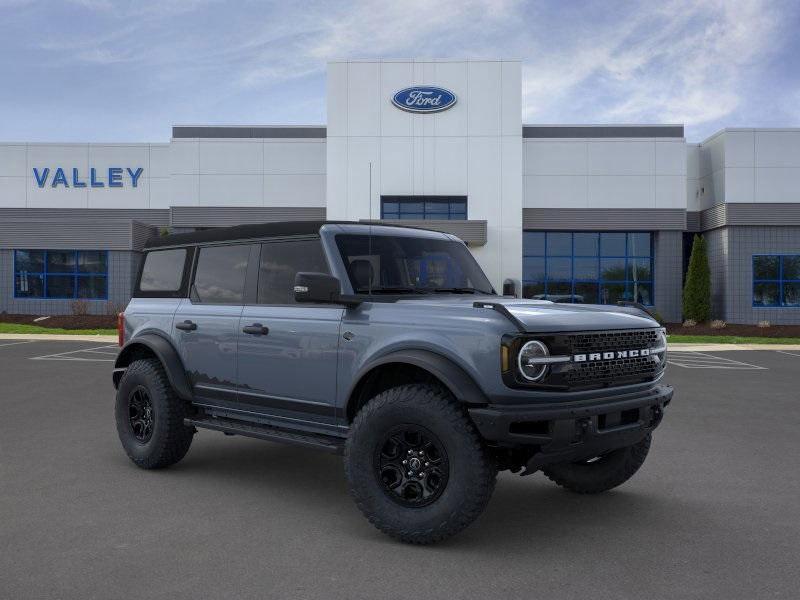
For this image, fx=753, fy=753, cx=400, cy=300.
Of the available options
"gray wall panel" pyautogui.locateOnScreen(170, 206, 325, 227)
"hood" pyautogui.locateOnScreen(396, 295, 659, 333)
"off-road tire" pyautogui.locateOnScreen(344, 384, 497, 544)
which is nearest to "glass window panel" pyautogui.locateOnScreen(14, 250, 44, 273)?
"gray wall panel" pyautogui.locateOnScreen(170, 206, 325, 227)

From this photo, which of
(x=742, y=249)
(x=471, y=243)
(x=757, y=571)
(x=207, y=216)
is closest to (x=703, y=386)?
(x=757, y=571)

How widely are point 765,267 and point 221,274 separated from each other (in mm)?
29565

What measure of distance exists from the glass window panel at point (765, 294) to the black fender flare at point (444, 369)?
2972cm

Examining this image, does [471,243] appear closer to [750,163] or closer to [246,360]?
[750,163]

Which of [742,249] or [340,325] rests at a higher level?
[742,249]

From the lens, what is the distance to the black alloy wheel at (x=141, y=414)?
6.61 m

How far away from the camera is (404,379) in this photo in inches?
200

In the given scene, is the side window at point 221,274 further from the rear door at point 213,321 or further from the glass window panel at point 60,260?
the glass window panel at point 60,260

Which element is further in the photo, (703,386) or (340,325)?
(703,386)

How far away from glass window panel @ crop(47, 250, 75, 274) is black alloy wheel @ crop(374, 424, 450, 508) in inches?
1318

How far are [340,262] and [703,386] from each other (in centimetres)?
991

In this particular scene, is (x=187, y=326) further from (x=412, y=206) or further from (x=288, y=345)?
(x=412, y=206)

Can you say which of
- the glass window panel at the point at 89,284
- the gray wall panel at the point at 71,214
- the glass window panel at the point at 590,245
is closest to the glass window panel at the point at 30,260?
the gray wall panel at the point at 71,214

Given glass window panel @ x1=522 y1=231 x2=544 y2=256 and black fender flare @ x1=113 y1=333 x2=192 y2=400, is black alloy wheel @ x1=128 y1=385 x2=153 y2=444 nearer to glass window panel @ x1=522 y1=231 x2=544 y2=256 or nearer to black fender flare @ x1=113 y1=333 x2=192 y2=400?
black fender flare @ x1=113 y1=333 x2=192 y2=400
